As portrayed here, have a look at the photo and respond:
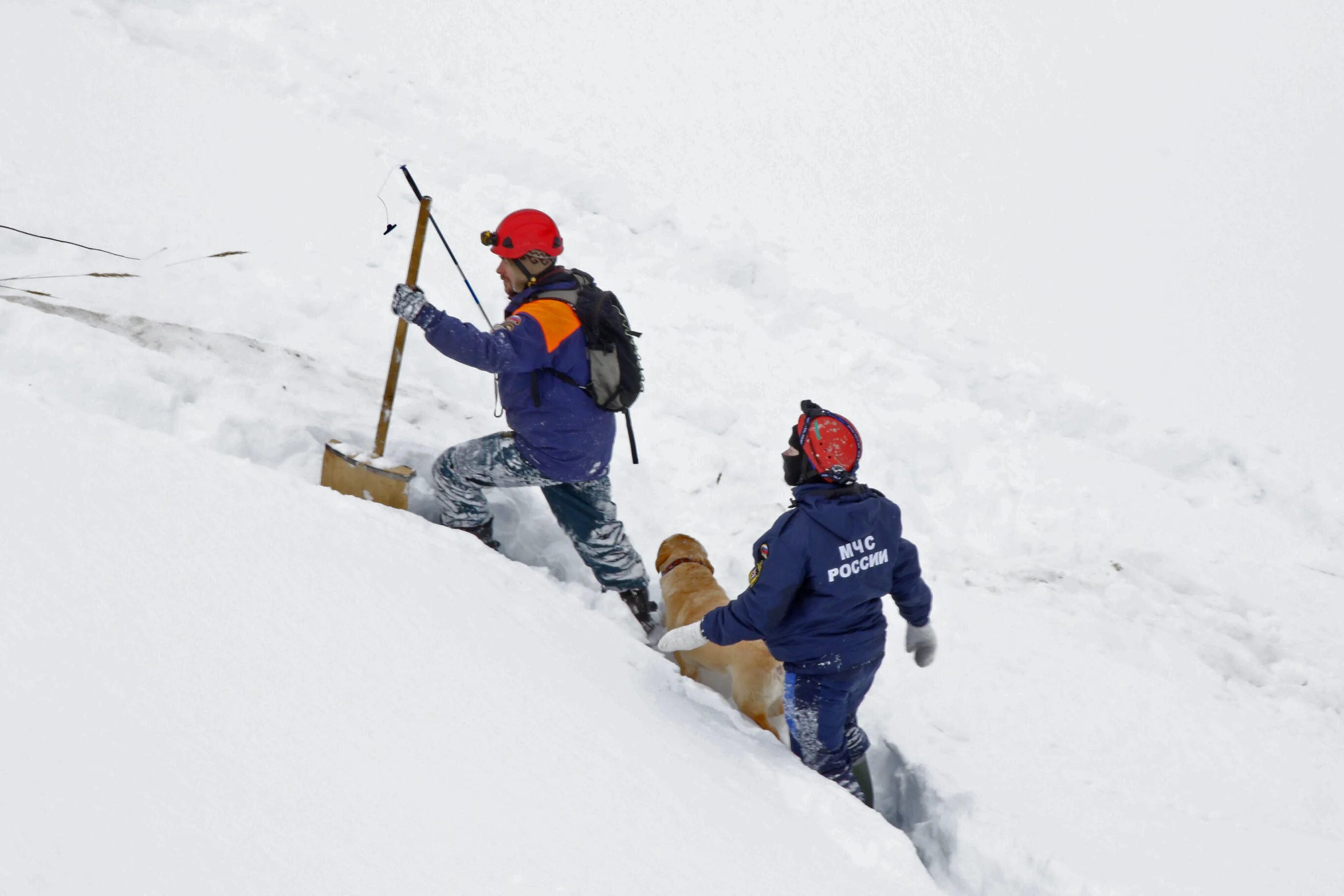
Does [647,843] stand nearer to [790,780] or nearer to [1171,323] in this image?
[790,780]

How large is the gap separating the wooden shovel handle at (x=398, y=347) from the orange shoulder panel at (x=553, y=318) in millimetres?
480

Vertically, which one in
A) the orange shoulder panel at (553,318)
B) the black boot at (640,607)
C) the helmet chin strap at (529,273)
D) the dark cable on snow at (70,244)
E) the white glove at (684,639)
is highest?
the helmet chin strap at (529,273)

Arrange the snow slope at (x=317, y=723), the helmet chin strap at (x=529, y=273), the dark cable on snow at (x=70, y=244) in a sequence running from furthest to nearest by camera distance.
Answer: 1. the dark cable on snow at (x=70, y=244)
2. the helmet chin strap at (x=529, y=273)
3. the snow slope at (x=317, y=723)

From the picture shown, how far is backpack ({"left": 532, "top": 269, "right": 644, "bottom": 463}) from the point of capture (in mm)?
3838

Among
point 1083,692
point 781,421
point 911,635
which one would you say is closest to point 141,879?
point 911,635

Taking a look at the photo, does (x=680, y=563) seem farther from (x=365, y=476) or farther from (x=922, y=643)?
(x=365, y=476)

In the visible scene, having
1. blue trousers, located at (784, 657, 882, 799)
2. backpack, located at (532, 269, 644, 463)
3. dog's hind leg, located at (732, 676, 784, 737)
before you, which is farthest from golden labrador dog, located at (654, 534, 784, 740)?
backpack, located at (532, 269, 644, 463)

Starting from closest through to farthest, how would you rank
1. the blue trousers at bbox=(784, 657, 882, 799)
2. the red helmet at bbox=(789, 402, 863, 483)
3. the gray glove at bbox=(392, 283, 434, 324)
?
the red helmet at bbox=(789, 402, 863, 483) < the blue trousers at bbox=(784, 657, 882, 799) < the gray glove at bbox=(392, 283, 434, 324)

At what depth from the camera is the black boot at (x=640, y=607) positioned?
14.4ft

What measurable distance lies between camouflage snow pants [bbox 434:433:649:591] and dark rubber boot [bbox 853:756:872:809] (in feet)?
4.03

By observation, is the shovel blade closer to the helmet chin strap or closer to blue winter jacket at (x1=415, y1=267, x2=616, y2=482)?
blue winter jacket at (x1=415, y1=267, x2=616, y2=482)

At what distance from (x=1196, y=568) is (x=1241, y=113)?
7.51 meters

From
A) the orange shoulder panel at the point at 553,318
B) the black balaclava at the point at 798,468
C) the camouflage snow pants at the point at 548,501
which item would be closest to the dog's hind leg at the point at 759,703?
the camouflage snow pants at the point at 548,501

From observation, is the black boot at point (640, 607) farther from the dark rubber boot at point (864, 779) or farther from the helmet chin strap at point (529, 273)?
the helmet chin strap at point (529, 273)
